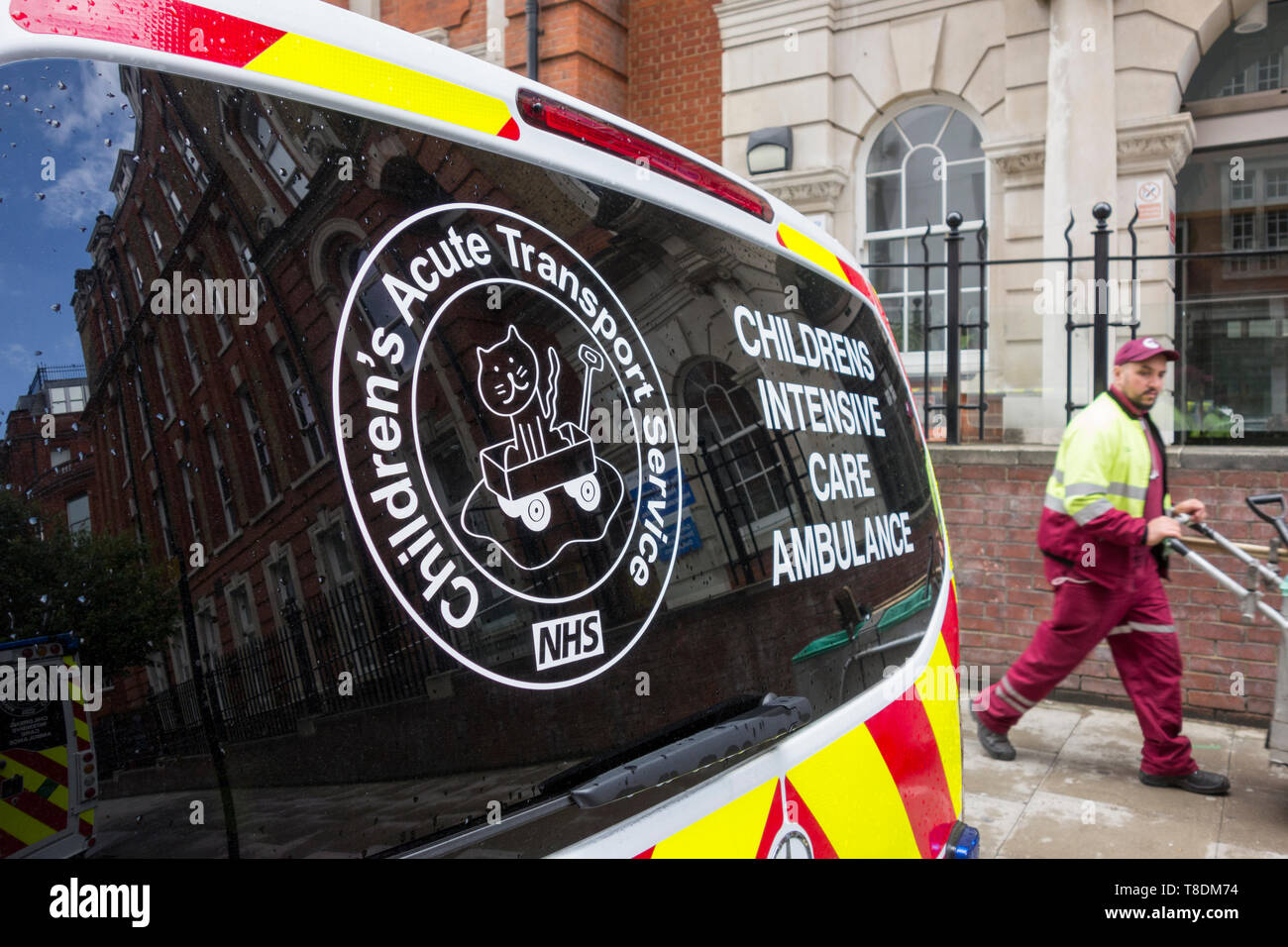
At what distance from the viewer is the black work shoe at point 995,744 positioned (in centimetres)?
496

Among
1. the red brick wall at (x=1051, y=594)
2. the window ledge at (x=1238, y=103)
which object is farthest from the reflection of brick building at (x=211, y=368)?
the window ledge at (x=1238, y=103)

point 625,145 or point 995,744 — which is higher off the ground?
point 625,145

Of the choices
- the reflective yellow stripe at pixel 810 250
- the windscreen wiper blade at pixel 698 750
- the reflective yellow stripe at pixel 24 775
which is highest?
the reflective yellow stripe at pixel 810 250

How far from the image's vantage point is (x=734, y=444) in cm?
170

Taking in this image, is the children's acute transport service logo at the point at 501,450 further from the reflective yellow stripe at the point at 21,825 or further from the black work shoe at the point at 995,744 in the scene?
the black work shoe at the point at 995,744

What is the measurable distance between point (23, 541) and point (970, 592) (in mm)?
5679

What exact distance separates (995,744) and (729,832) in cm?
388

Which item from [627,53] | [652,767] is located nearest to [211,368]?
[652,767]

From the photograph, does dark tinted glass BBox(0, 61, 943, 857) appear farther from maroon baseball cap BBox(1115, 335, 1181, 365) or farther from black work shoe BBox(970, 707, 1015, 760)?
black work shoe BBox(970, 707, 1015, 760)

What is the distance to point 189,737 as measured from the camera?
1040mm

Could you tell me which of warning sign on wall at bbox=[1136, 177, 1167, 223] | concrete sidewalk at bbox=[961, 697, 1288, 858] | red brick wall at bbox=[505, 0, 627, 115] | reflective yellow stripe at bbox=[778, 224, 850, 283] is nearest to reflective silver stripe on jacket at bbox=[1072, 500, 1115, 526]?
concrete sidewalk at bbox=[961, 697, 1288, 858]

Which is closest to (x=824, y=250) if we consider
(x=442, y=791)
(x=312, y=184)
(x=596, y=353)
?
(x=596, y=353)

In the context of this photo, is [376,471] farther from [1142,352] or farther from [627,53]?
[627,53]

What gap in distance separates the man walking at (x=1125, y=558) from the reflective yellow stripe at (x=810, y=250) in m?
2.50
